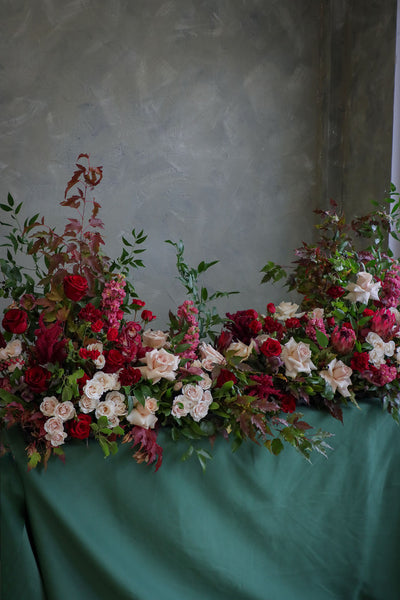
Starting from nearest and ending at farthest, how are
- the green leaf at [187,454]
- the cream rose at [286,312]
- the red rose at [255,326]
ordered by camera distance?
the green leaf at [187,454] < the red rose at [255,326] < the cream rose at [286,312]

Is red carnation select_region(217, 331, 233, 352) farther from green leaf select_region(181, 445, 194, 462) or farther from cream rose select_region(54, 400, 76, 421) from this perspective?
cream rose select_region(54, 400, 76, 421)

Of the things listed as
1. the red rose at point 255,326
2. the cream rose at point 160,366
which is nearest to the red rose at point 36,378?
the cream rose at point 160,366

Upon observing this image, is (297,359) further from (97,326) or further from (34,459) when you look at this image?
(34,459)

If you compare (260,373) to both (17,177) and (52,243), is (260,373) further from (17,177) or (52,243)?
(17,177)

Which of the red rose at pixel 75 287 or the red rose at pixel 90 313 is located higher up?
the red rose at pixel 75 287

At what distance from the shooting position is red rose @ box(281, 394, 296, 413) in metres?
1.38

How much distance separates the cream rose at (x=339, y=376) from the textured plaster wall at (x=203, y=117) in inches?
80.7

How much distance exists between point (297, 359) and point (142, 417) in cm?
43

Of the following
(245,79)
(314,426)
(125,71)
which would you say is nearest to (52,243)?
(314,426)

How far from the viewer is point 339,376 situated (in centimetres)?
144

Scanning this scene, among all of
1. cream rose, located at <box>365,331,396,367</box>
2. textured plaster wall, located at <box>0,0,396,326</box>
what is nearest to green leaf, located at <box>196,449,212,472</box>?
cream rose, located at <box>365,331,396,367</box>

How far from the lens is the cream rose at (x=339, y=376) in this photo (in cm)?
143

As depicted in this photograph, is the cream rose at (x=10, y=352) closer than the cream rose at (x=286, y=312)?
Yes

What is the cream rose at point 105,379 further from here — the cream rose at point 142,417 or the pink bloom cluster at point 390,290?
the pink bloom cluster at point 390,290
